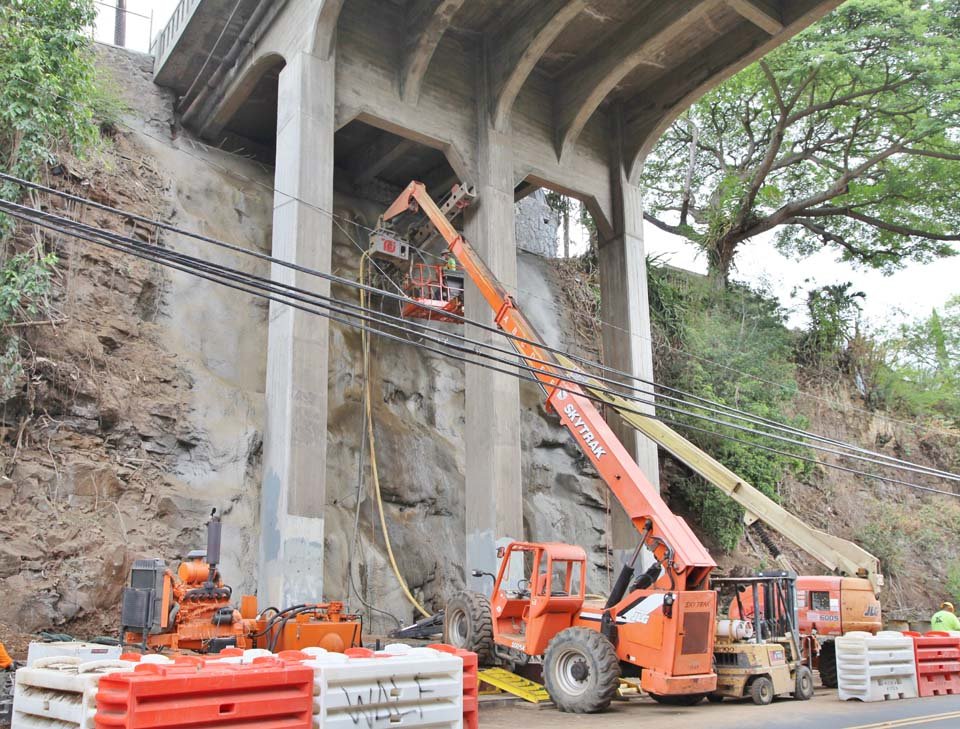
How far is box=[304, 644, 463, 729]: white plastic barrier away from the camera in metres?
6.45

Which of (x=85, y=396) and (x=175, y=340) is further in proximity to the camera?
(x=175, y=340)

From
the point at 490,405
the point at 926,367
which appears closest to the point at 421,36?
the point at 490,405

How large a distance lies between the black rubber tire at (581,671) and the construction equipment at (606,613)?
0.01 meters

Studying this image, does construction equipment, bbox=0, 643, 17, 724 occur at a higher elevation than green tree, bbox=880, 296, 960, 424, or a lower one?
lower

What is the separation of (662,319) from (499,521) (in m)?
12.8

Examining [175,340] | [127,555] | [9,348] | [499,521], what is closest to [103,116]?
[175,340]

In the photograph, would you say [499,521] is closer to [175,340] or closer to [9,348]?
[175,340]

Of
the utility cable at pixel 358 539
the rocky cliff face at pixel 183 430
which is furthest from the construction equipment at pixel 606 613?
the rocky cliff face at pixel 183 430

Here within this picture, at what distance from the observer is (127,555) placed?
15242 mm

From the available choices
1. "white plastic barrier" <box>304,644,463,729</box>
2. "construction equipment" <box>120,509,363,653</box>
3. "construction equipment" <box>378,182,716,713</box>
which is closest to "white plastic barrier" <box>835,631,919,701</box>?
"construction equipment" <box>378,182,716,713</box>

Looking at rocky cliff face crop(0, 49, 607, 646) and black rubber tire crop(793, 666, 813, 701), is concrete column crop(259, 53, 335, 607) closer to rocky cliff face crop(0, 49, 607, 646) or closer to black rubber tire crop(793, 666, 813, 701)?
rocky cliff face crop(0, 49, 607, 646)

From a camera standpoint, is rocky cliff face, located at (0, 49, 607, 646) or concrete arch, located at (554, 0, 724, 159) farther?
concrete arch, located at (554, 0, 724, 159)

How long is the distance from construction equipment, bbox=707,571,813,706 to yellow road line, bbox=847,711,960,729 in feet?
6.83

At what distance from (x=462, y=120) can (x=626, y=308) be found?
5.92 meters
